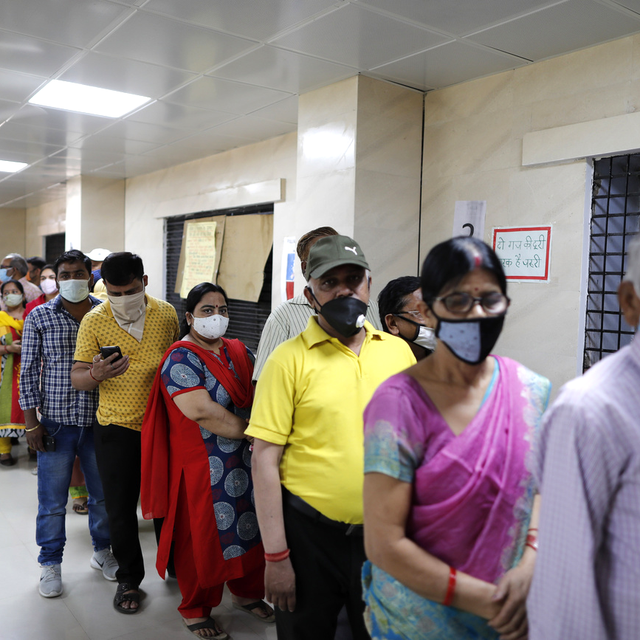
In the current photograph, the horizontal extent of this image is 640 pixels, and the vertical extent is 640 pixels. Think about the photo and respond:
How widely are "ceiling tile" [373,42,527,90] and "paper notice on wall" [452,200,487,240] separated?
2.35 feet

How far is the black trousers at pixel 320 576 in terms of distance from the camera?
1575 millimetres

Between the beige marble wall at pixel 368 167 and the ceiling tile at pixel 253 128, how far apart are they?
82 centimetres

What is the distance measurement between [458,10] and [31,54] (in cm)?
232

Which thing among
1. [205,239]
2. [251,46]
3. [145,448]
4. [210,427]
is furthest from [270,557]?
[205,239]

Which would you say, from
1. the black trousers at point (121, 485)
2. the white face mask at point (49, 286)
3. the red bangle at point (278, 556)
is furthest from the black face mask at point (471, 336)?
the white face mask at point (49, 286)

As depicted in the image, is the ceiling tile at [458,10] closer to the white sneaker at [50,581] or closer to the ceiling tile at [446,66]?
the ceiling tile at [446,66]

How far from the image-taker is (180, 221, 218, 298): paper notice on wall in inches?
230

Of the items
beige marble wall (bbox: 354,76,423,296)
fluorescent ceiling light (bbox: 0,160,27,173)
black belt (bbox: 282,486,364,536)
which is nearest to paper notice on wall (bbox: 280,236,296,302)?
beige marble wall (bbox: 354,76,423,296)

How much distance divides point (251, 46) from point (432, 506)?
9.07 feet

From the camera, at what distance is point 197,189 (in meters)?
6.07

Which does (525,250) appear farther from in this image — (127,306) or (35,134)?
(35,134)

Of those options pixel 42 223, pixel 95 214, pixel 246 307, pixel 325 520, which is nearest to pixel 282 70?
pixel 246 307

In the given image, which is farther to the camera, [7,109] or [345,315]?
[7,109]

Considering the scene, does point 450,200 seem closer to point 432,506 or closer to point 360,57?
point 360,57
